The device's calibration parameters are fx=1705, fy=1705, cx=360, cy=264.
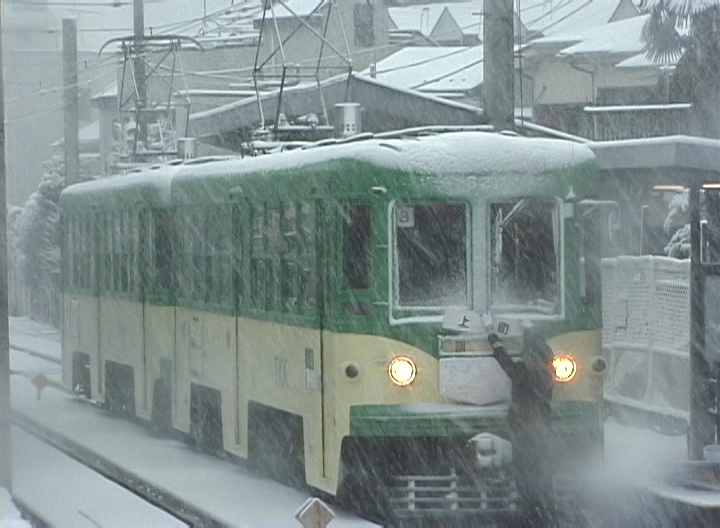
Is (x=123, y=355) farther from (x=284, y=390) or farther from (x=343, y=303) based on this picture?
(x=343, y=303)

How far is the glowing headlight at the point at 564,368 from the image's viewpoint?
37.4ft

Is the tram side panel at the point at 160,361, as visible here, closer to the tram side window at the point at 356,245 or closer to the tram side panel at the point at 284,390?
the tram side panel at the point at 284,390

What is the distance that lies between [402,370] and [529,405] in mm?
855

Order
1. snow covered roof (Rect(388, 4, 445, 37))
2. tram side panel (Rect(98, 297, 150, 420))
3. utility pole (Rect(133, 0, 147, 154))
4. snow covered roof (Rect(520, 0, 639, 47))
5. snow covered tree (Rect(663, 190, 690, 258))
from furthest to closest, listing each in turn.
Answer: snow covered roof (Rect(388, 4, 445, 37)) → snow covered roof (Rect(520, 0, 639, 47)) → snow covered tree (Rect(663, 190, 690, 258)) → utility pole (Rect(133, 0, 147, 154)) → tram side panel (Rect(98, 297, 150, 420))

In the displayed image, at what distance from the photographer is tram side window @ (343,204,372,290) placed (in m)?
11.3

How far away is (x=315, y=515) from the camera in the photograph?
31.2 feet

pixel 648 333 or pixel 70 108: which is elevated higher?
pixel 70 108

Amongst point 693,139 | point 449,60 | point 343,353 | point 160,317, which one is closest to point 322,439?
point 343,353

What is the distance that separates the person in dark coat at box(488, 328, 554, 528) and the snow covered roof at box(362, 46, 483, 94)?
101 ft

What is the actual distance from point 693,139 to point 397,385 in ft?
11.2

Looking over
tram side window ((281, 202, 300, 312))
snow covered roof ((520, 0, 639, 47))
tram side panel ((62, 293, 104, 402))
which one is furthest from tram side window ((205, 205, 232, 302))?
snow covered roof ((520, 0, 639, 47))

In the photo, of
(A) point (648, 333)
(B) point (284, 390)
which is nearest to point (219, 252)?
(B) point (284, 390)

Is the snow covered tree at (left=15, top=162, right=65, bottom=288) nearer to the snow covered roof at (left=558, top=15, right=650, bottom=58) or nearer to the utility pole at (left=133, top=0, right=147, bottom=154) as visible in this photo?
the snow covered roof at (left=558, top=15, right=650, bottom=58)

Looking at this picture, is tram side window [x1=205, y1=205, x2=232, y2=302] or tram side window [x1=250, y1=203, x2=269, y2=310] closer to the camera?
tram side window [x1=250, y1=203, x2=269, y2=310]
